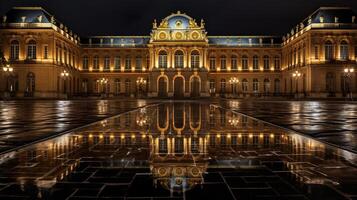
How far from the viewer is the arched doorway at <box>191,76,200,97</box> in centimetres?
6531

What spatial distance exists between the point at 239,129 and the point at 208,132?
113 cm

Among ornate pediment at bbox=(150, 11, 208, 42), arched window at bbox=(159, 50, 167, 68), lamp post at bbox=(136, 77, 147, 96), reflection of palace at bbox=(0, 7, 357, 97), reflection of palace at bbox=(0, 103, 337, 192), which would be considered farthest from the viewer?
lamp post at bbox=(136, 77, 147, 96)

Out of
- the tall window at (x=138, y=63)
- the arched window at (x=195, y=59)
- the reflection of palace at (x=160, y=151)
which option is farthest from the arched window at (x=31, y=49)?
the reflection of palace at (x=160, y=151)

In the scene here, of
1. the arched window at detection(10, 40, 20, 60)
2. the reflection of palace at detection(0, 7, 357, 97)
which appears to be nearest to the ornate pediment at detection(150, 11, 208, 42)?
the reflection of palace at detection(0, 7, 357, 97)

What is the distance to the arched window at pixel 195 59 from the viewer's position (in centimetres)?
6506

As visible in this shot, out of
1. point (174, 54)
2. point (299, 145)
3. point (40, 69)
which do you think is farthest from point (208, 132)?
point (174, 54)

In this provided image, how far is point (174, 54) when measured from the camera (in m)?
64.8

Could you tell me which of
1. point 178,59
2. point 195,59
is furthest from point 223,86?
point 178,59

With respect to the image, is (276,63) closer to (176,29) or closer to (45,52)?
(176,29)

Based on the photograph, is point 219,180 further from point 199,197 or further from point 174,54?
point 174,54

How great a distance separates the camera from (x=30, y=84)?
52875mm

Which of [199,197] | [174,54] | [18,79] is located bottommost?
[199,197]

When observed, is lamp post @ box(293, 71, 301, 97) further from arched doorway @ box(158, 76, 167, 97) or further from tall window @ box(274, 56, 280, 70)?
arched doorway @ box(158, 76, 167, 97)

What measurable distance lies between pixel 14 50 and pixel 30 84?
544 centimetres
